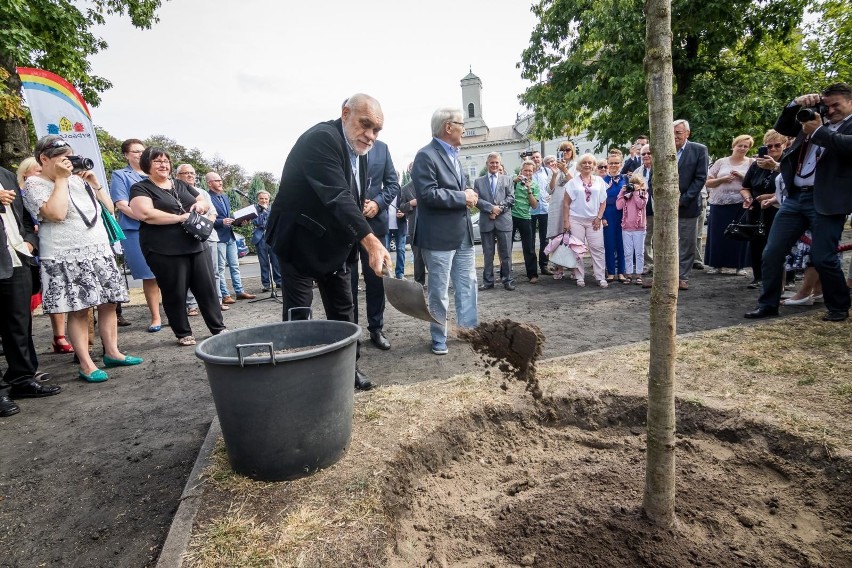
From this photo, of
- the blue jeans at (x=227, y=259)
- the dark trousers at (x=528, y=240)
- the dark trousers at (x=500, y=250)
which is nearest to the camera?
the dark trousers at (x=500, y=250)

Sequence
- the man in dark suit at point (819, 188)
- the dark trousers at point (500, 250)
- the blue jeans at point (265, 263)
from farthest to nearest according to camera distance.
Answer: the blue jeans at point (265, 263), the dark trousers at point (500, 250), the man in dark suit at point (819, 188)

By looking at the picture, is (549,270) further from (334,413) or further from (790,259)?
(334,413)

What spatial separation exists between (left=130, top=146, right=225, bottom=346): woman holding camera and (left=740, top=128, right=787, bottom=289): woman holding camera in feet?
21.0

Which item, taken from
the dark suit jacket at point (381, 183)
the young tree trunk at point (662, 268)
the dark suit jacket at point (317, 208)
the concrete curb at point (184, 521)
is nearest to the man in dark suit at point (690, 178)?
the dark suit jacket at point (381, 183)

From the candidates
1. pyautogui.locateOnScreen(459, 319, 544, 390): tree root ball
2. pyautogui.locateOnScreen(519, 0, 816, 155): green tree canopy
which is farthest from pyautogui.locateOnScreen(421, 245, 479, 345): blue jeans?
pyautogui.locateOnScreen(519, 0, 816, 155): green tree canopy

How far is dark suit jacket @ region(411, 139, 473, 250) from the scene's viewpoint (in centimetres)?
418

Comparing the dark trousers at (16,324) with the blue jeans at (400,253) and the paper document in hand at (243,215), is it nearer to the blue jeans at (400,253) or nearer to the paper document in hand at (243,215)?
the paper document in hand at (243,215)

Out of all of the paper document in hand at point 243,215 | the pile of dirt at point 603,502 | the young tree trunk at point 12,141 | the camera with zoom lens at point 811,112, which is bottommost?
the pile of dirt at point 603,502

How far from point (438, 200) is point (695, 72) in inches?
597

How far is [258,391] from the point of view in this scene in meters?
2.12

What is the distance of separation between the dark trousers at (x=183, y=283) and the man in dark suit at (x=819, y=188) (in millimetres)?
5725

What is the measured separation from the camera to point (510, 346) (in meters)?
3.75

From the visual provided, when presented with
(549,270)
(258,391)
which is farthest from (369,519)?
(549,270)

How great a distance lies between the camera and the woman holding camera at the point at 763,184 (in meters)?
5.58
